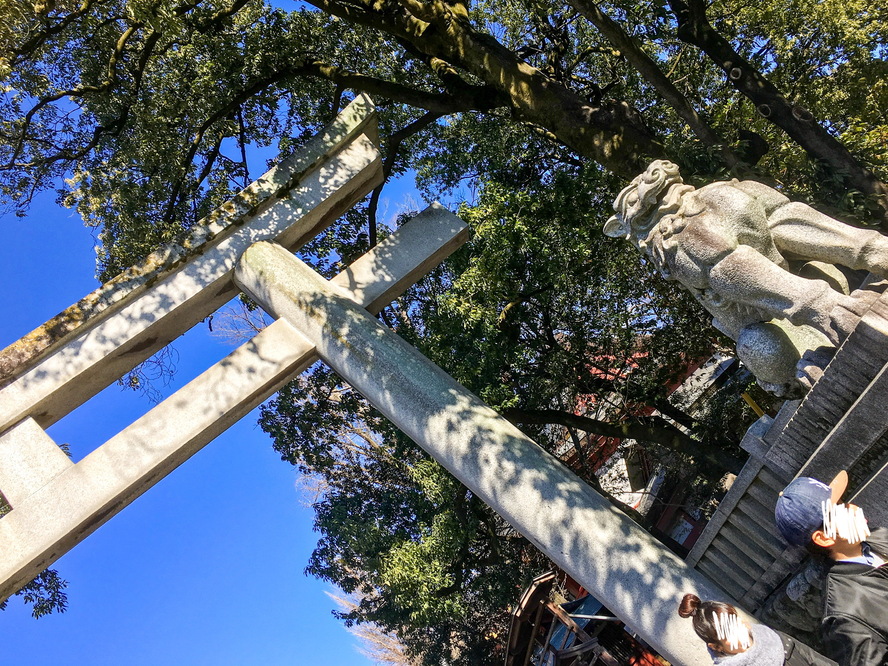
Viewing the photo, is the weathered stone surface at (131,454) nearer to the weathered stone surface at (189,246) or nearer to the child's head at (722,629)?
the weathered stone surface at (189,246)

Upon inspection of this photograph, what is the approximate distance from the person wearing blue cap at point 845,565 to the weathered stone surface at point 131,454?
369 cm

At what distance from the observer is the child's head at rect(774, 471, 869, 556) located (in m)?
2.45

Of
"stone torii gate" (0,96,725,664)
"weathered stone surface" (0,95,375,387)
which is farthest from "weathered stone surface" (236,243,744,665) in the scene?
"weathered stone surface" (0,95,375,387)

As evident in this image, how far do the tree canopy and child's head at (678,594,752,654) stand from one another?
404cm

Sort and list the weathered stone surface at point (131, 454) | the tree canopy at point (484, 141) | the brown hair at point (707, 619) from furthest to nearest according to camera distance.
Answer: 1. the tree canopy at point (484, 141)
2. the weathered stone surface at point (131, 454)
3. the brown hair at point (707, 619)

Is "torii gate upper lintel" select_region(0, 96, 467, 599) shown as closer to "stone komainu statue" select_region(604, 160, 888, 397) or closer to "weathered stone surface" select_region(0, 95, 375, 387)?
"weathered stone surface" select_region(0, 95, 375, 387)

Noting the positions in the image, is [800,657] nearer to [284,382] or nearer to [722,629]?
[722,629]

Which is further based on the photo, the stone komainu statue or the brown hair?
the stone komainu statue

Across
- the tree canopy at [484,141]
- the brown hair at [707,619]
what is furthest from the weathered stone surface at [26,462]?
the brown hair at [707,619]

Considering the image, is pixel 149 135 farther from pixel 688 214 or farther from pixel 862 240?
pixel 862 240

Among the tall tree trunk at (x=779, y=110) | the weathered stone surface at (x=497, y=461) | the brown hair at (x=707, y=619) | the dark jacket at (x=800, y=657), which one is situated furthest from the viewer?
the tall tree trunk at (x=779, y=110)

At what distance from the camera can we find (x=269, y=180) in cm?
574

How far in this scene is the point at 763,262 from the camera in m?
3.30

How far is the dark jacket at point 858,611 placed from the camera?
7.55 feet
